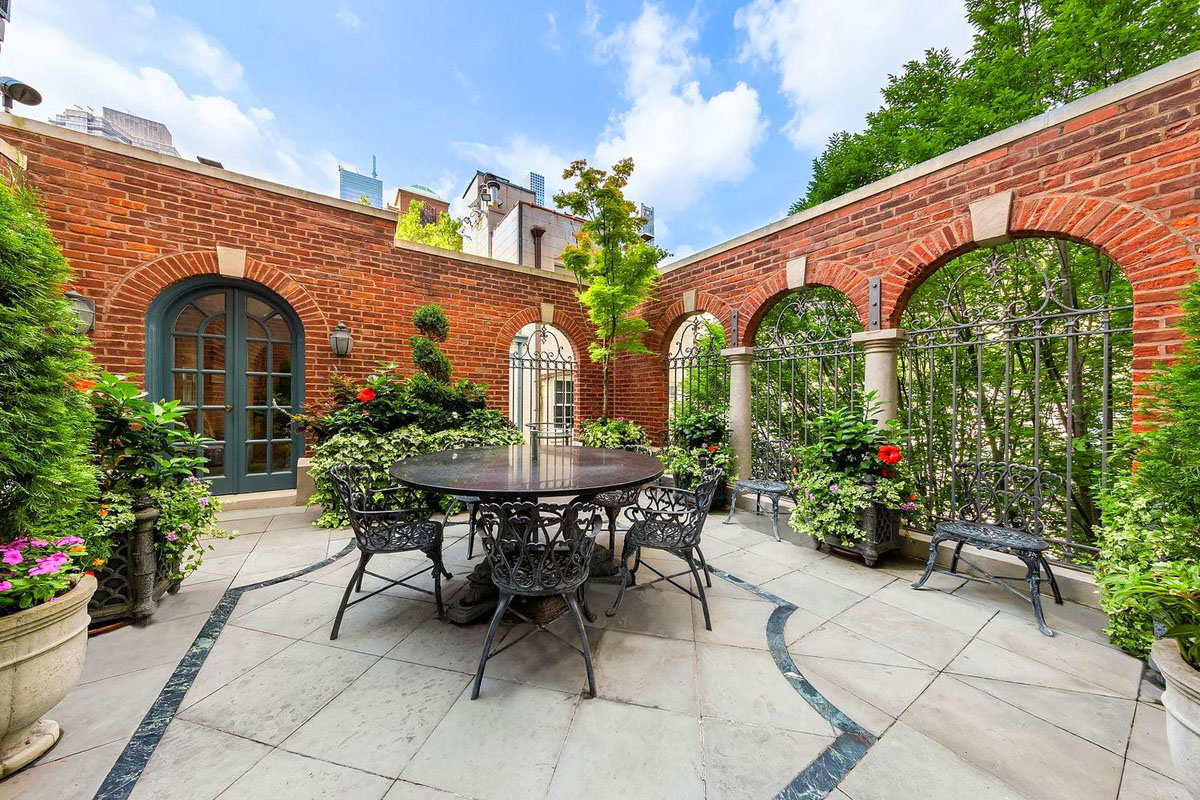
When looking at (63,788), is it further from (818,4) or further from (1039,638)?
(818,4)

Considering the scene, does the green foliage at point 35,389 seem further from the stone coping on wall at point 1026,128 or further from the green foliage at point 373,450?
the stone coping on wall at point 1026,128

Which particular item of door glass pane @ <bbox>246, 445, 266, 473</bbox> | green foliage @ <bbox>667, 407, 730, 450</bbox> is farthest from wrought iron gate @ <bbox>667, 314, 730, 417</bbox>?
door glass pane @ <bbox>246, 445, 266, 473</bbox>

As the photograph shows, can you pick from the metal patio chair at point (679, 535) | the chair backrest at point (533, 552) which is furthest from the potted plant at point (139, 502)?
the metal patio chair at point (679, 535)

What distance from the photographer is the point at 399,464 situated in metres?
2.69

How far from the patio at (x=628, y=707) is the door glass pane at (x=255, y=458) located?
2.51m

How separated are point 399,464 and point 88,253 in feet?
13.3

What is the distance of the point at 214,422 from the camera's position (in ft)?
14.8

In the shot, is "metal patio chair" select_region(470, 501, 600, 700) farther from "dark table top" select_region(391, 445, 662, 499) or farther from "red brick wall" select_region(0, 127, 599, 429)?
"red brick wall" select_region(0, 127, 599, 429)

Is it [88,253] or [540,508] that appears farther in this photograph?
[88,253]

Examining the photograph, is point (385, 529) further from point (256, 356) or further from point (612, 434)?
point (256, 356)

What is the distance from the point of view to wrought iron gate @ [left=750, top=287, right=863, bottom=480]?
429 cm

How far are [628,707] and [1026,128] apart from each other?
4624 mm

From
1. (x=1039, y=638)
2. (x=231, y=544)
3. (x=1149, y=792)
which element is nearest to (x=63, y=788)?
(x=231, y=544)

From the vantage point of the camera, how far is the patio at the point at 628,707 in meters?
1.34
